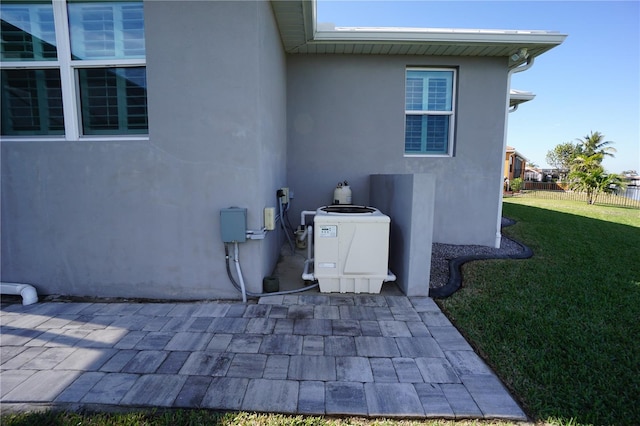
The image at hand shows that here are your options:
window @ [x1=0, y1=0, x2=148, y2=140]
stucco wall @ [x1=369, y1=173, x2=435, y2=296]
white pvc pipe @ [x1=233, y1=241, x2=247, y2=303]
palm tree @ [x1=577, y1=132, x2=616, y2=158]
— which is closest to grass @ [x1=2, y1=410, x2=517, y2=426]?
white pvc pipe @ [x1=233, y1=241, x2=247, y2=303]

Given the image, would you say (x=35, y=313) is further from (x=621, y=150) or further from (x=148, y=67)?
(x=621, y=150)

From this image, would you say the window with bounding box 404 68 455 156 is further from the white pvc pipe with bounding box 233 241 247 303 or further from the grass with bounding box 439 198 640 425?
the white pvc pipe with bounding box 233 241 247 303

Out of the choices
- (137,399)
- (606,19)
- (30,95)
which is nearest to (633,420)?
(137,399)

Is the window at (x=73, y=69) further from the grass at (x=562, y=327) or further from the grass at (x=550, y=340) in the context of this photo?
the grass at (x=562, y=327)

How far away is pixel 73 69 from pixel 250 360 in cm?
315

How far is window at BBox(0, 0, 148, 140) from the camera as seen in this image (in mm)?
2768

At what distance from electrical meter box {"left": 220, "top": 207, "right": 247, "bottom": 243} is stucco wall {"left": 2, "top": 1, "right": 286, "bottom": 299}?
4.9 inches

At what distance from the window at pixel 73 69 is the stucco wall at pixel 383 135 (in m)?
2.38

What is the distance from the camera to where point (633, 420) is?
152 centimetres

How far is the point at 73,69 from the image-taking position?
2830mm

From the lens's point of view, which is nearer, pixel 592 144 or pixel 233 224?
pixel 233 224

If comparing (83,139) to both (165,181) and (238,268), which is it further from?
(238,268)

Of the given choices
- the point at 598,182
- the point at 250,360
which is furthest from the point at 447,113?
the point at 598,182

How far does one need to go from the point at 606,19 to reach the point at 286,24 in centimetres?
740
